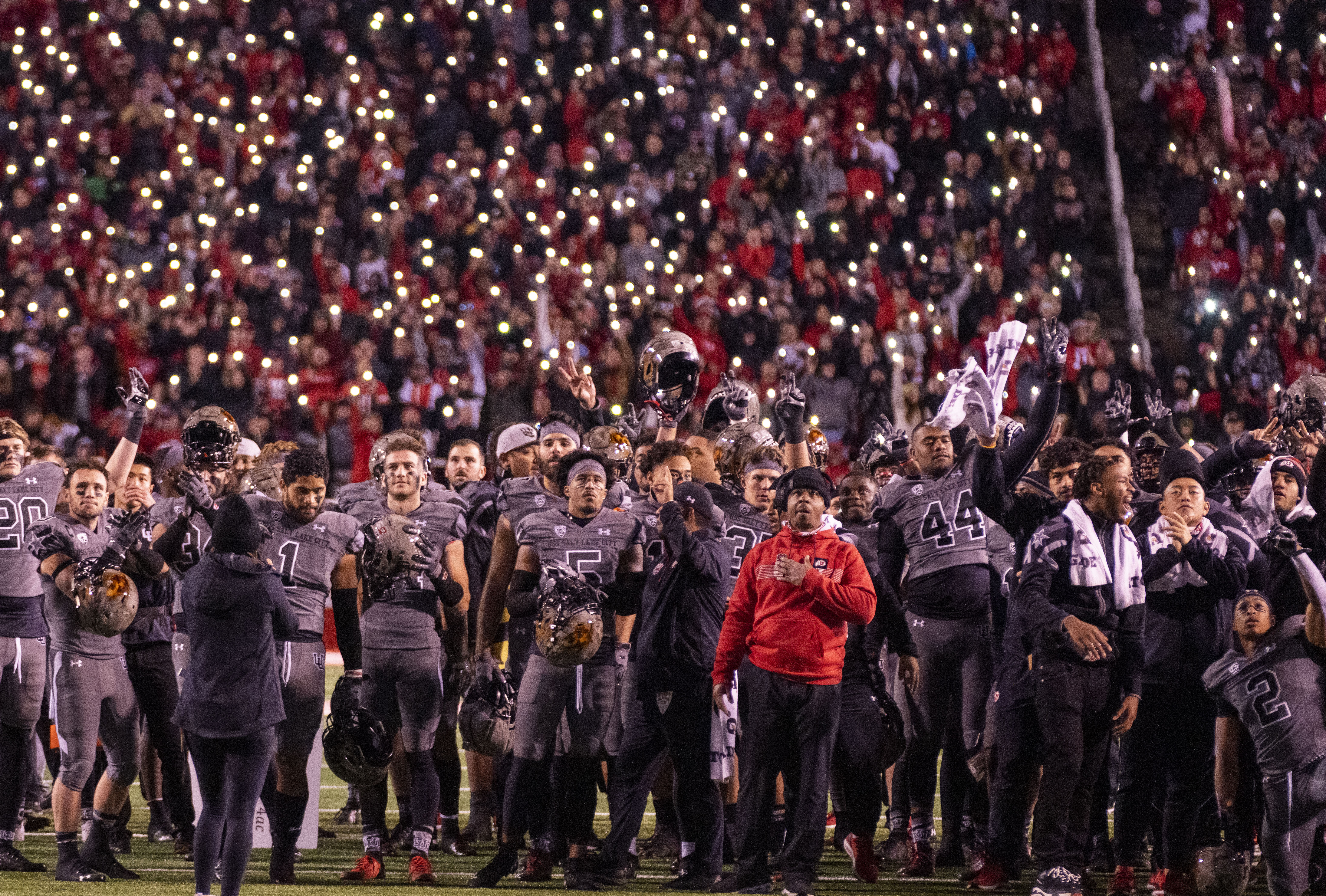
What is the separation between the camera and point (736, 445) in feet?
31.0

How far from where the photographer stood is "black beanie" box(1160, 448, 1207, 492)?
8219 millimetres

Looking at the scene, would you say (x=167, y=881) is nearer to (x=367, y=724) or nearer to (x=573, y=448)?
(x=367, y=724)

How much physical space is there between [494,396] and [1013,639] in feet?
28.0

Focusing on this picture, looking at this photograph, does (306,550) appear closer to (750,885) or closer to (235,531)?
(235,531)

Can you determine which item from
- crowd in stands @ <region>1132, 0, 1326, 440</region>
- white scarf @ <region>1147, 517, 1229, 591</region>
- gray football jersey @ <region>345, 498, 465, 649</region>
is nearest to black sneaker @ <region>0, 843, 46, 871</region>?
gray football jersey @ <region>345, 498, 465, 649</region>

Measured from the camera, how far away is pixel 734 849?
8602 millimetres

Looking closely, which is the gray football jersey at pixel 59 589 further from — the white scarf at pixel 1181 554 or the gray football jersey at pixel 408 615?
the white scarf at pixel 1181 554

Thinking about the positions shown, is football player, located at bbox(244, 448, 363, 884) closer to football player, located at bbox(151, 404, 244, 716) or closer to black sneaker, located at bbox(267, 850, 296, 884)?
black sneaker, located at bbox(267, 850, 296, 884)

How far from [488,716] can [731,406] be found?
279 centimetres

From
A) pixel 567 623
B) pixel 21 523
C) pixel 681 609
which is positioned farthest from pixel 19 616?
pixel 681 609

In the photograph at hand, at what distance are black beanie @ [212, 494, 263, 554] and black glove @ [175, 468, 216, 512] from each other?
68cm

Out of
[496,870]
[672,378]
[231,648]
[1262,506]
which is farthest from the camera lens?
[672,378]

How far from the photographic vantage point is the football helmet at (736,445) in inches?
369

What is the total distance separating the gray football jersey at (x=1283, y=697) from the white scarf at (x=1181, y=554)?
480 millimetres
